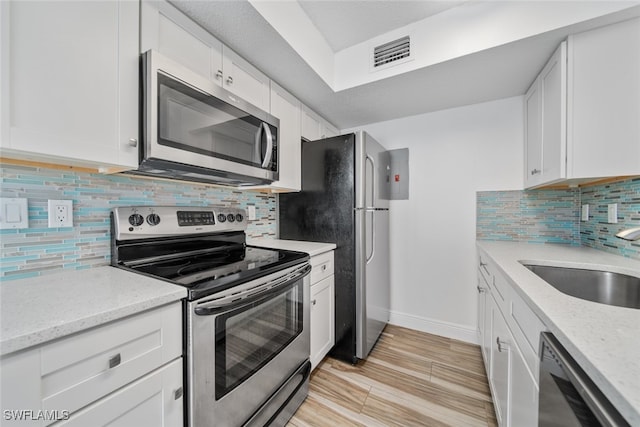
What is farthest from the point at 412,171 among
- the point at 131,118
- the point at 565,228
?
the point at 131,118

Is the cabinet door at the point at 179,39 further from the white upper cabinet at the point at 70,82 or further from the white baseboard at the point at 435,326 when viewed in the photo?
the white baseboard at the point at 435,326

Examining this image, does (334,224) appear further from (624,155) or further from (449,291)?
(624,155)

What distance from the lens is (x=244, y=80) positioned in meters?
1.57

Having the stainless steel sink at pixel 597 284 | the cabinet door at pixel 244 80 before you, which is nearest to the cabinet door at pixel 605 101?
the stainless steel sink at pixel 597 284

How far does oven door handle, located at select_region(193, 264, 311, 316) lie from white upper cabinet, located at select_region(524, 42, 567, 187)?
1677 mm

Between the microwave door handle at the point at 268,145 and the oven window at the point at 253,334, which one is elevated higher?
the microwave door handle at the point at 268,145

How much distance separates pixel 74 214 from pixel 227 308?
0.82m

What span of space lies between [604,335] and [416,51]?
1.81 m

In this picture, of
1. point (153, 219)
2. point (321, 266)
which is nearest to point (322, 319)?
point (321, 266)

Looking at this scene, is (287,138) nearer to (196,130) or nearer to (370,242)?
(196,130)

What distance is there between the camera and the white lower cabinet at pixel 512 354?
0.81m

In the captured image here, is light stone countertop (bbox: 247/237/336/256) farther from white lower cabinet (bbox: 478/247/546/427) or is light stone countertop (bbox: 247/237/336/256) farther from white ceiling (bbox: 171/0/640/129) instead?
white ceiling (bbox: 171/0/640/129)

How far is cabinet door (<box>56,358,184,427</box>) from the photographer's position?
659mm

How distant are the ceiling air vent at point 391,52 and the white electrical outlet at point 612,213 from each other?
5.32 ft
